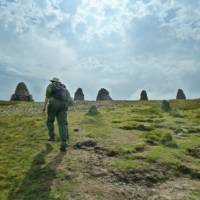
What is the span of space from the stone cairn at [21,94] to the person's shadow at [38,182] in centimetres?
8481

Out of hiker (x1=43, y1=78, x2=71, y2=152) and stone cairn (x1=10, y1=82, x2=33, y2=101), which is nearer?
hiker (x1=43, y1=78, x2=71, y2=152)

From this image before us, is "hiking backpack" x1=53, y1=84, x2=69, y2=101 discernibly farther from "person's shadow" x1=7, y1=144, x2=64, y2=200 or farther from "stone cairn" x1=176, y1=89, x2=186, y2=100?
"stone cairn" x1=176, y1=89, x2=186, y2=100

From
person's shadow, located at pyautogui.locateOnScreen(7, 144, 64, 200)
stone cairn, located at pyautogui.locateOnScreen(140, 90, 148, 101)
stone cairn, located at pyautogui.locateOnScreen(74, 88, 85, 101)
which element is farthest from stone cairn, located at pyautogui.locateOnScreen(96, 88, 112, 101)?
person's shadow, located at pyautogui.locateOnScreen(7, 144, 64, 200)

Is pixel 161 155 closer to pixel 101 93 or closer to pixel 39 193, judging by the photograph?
pixel 39 193

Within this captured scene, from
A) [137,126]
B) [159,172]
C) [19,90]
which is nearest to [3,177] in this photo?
[159,172]

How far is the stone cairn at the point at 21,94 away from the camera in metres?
97.3

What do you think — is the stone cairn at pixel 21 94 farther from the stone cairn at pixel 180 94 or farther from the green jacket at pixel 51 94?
the green jacket at pixel 51 94

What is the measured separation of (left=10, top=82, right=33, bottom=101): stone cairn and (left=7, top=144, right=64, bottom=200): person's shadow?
84.8 metres

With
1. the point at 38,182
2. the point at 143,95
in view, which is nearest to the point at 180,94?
the point at 143,95

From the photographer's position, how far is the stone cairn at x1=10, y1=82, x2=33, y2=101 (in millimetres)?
97312

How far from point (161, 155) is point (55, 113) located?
5754mm

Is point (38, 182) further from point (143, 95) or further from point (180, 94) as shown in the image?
point (180, 94)

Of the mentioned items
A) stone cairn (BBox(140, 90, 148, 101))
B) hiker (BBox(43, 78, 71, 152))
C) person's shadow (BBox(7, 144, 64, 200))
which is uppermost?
stone cairn (BBox(140, 90, 148, 101))

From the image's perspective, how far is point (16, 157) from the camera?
15422mm
